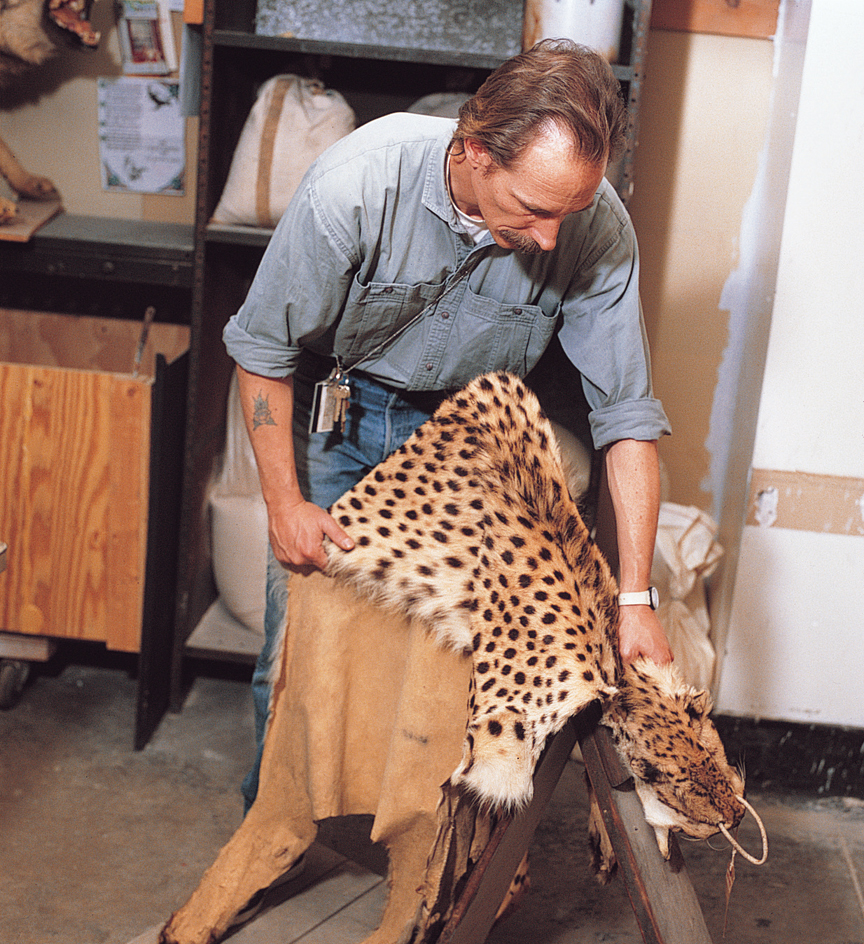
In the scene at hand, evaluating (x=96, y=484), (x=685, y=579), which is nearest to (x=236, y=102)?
(x=96, y=484)

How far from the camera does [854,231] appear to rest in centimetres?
203

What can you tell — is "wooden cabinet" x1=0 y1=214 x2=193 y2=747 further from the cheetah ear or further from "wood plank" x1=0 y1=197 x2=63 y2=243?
the cheetah ear

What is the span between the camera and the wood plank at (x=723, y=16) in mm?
2272

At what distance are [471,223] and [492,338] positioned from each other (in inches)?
7.5

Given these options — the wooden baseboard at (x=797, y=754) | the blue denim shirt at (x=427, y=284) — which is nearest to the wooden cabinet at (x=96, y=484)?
the blue denim shirt at (x=427, y=284)

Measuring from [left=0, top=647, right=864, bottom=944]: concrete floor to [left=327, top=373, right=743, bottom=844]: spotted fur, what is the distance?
717 mm

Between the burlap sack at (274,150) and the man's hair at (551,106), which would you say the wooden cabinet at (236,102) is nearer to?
the burlap sack at (274,150)

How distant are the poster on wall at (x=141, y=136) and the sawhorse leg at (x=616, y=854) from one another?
1.84 m

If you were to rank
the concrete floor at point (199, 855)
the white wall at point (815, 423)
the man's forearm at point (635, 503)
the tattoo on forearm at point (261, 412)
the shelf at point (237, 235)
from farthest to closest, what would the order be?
the shelf at point (237, 235)
the white wall at point (815, 423)
the concrete floor at point (199, 855)
the tattoo on forearm at point (261, 412)
the man's forearm at point (635, 503)

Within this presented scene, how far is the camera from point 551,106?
4.16ft

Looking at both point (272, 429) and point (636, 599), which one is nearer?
point (636, 599)

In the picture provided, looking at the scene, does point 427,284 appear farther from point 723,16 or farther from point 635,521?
point 723,16

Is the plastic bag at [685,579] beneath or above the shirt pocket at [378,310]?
beneath

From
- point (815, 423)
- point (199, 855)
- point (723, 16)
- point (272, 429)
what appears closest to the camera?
point (272, 429)
